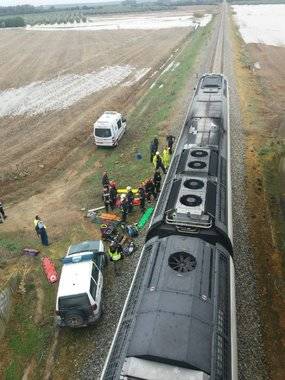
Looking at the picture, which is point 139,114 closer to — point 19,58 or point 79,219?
point 79,219

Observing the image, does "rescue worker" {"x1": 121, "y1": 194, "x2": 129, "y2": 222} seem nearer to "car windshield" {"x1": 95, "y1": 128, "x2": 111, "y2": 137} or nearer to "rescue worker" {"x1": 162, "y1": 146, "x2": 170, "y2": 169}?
"rescue worker" {"x1": 162, "y1": 146, "x2": 170, "y2": 169}

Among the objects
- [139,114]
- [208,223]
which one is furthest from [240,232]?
[139,114]

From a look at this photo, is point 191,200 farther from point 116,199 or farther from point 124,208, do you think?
point 116,199

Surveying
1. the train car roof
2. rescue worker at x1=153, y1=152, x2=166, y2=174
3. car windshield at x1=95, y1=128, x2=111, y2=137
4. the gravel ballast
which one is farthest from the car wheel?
car windshield at x1=95, y1=128, x2=111, y2=137

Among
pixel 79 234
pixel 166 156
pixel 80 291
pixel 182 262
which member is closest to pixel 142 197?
pixel 79 234

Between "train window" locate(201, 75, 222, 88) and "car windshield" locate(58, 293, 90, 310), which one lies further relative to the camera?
"train window" locate(201, 75, 222, 88)

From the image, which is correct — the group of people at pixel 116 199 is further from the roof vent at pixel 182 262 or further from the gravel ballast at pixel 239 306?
the roof vent at pixel 182 262

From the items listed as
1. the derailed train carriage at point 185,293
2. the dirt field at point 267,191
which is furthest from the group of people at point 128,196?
the dirt field at point 267,191
